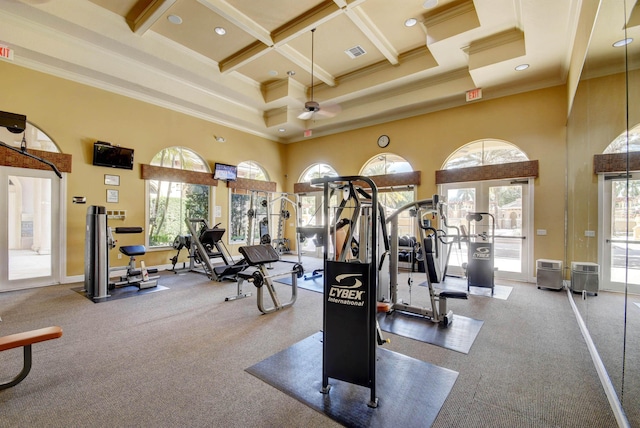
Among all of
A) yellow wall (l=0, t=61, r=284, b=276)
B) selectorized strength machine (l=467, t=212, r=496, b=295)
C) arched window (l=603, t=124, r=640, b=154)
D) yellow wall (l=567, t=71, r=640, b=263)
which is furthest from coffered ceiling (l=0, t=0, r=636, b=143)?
selectorized strength machine (l=467, t=212, r=496, b=295)

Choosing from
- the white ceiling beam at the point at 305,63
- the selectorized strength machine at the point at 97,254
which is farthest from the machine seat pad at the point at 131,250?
the white ceiling beam at the point at 305,63

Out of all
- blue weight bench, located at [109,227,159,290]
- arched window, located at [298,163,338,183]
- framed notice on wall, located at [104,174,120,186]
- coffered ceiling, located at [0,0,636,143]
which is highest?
coffered ceiling, located at [0,0,636,143]

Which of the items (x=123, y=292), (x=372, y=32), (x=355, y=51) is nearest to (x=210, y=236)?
(x=123, y=292)

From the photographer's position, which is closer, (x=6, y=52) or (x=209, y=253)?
(x=6, y=52)

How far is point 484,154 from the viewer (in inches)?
258

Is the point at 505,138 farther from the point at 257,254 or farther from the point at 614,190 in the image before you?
the point at 257,254

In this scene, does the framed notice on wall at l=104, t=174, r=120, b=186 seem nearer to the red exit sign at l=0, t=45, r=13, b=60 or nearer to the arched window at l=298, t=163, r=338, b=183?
the red exit sign at l=0, t=45, r=13, b=60

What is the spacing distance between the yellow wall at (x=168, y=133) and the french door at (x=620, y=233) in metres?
3.10

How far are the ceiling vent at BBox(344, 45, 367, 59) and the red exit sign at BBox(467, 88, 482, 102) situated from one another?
2.46m

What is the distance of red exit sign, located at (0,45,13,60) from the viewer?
4.65 m

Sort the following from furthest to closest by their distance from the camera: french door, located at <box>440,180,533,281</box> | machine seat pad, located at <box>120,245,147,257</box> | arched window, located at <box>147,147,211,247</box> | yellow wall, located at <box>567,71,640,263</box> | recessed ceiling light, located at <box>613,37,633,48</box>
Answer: arched window, located at <box>147,147,211,247</box> → french door, located at <box>440,180,533,281</box> → machine seat pad, located at <box>120,245,147,257</box> → yellow wall, located at <box>567,71,640,263</box> → recessed ceiling light, located at <box>613,37,633,48</box>

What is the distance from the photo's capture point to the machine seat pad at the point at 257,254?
4.17 m

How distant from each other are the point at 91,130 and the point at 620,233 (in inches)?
329

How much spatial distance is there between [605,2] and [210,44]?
6028mm
